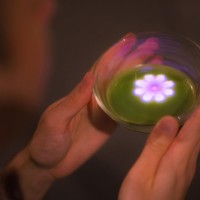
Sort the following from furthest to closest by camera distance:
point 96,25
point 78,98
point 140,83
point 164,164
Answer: point 96,25
point 140,83
point 78,98
point 164,164

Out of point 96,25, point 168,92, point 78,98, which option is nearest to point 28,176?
point 78,98

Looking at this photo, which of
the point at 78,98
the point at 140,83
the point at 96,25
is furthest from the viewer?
the point at 96,25

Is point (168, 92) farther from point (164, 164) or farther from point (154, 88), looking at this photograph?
point (164, 164)

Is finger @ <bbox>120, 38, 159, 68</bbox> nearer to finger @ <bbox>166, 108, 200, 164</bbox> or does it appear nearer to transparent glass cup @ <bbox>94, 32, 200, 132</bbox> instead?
transparent glass cup @ <bbox>94, 32, 200, 132</bbox>

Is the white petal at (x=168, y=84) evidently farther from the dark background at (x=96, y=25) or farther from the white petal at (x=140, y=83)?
the dark background at (x=96, y=25)

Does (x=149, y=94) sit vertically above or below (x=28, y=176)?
above

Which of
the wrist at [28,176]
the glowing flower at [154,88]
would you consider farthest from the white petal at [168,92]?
the wrist at [28,176]
